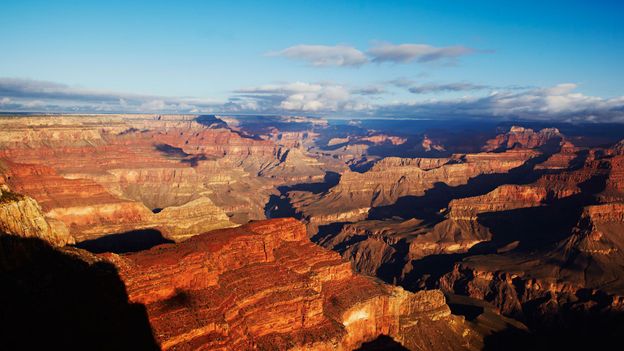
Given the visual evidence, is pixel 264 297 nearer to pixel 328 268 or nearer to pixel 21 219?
pixel 328 268

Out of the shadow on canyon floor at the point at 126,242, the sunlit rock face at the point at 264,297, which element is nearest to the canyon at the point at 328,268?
the sunlit rock face at the point at 264,297

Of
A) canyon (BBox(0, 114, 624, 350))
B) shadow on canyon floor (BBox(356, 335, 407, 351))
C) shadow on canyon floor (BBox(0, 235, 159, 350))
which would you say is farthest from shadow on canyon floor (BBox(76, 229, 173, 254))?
shadow on canyon floor (BBox(356, 335, 407, 351))

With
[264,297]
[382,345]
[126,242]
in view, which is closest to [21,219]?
[264,297]

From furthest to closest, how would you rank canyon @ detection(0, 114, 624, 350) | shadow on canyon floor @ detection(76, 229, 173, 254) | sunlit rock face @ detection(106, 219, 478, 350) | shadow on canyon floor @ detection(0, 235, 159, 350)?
A: shadow on canyon floor @ detection(76, 229, 173, 254), sunlit rock face @ detection(106, 219, 478, 350), canyon @ detection(0, 114, 624, 350), shadow on canyon floor @ detection(0, 235, 159, 350)

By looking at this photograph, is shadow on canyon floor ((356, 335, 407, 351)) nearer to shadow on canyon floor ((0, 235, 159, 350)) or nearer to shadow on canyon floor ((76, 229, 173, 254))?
shadow on canyon floor ((0, 235, 159, 350))

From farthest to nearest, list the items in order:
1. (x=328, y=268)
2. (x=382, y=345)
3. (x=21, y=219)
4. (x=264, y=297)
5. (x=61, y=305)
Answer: (x=328, y=268)
(x=382, y=345)
(x=264, y=297)
(x=21, y=219)
(x=61, y=305)

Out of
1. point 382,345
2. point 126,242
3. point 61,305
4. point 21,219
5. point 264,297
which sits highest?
point 21,219
